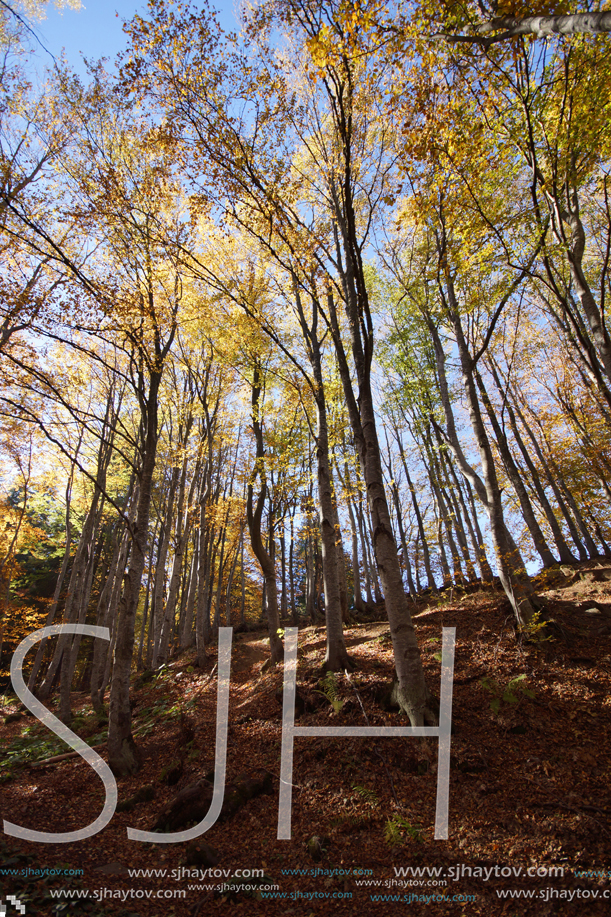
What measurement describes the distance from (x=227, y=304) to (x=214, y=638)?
1230 centimetres

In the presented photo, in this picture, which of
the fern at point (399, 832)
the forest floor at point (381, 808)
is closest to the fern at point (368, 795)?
the forest floor at point (381, 808)

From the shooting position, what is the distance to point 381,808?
11.1 ft

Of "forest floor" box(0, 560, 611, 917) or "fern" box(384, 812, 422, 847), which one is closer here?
"forest floor" box(0, 560, 611, 917)

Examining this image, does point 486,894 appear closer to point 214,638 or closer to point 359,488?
point 359,488

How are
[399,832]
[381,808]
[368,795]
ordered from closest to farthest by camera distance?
[399,832], [381,808], [368,795]

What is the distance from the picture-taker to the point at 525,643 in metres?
5.48

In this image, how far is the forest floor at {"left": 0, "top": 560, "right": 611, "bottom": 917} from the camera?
2.57 m

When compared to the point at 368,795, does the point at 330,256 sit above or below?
above

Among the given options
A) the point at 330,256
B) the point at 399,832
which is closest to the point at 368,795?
the point at 399,832

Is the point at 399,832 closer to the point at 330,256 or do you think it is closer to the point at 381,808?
the point at 381,808

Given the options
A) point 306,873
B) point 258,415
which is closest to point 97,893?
point 306,873

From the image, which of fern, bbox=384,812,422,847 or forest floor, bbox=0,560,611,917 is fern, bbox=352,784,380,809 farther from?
fern, bbox=384,812,422,847

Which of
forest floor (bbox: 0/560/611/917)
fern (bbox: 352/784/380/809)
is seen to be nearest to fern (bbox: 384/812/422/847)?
forest floor (bbox: 0/560/611/917)

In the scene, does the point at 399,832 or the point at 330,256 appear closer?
the point at 399,832
